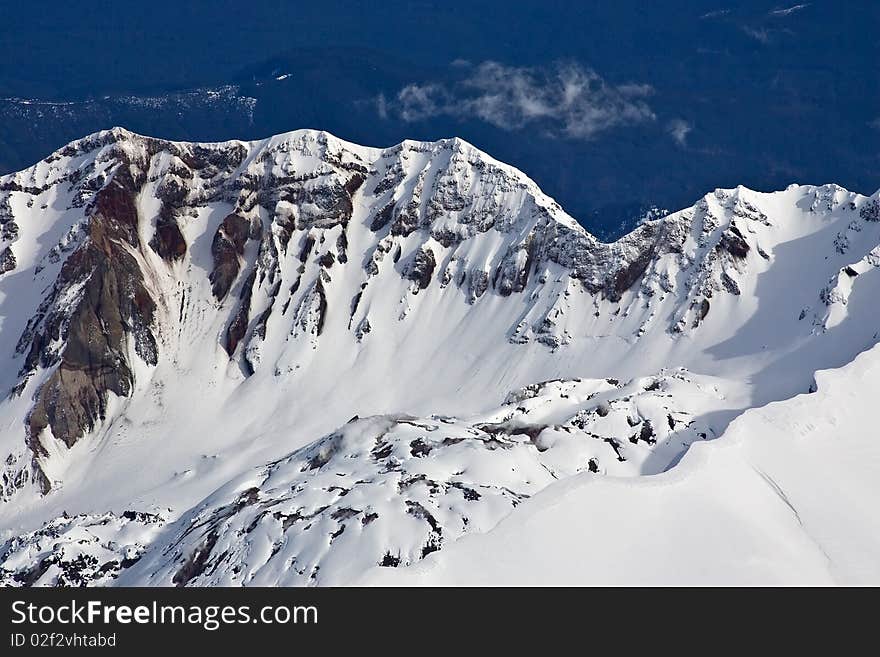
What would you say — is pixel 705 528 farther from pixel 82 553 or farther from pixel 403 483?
pixel 82 553

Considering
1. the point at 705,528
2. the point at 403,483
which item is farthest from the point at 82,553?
the point at 705,528

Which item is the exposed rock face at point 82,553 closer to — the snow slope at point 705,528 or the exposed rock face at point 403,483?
the exposed rock face at point 403,483

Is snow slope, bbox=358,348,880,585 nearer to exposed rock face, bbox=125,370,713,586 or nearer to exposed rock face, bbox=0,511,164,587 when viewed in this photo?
exposed rock face, bbox=125,370,713,586

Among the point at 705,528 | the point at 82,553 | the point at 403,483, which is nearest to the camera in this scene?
the point at 705,528

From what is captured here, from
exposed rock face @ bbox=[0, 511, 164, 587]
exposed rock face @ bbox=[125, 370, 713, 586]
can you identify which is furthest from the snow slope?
exposed rock face @ bbox=[0, 511, 164, 587]

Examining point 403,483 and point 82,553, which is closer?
point 403,483

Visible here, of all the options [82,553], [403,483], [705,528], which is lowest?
[82,553]

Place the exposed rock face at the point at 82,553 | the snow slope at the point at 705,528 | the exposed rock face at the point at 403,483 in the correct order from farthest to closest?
the exposed rock face at the point at 82,553 → the exposed rock face at the point at 403,483 → the snow slope at the point at 705,528

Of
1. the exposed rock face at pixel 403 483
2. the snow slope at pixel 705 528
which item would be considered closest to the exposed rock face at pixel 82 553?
the exposed rock face at pixel 403 483

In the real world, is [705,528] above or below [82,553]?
above

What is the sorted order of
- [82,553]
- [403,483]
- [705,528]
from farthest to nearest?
[82,553] < [403,483] < [705,528]
